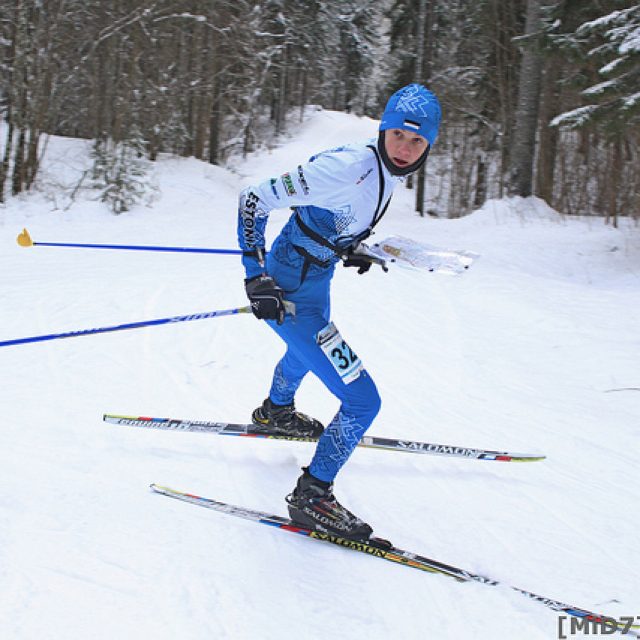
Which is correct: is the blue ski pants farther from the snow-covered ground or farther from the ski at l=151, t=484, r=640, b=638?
the snow-covered ground

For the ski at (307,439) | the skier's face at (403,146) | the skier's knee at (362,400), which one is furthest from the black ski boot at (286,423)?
the skier's face at (403,146)

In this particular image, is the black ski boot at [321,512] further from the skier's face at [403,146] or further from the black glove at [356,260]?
the skier's face at [403,146]

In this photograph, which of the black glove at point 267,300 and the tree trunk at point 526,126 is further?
the tree trunk at point 526,126

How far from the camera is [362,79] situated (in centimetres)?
4512

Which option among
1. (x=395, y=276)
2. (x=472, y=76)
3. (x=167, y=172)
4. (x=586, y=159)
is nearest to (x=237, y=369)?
(x=395, y=276)

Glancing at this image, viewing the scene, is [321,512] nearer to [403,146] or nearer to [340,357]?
[340,357]

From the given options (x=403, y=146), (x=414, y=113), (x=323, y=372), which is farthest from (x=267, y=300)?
(x=414, y=113)

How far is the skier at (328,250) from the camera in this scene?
9.69 feet

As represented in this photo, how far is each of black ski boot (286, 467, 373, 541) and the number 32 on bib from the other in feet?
1.79

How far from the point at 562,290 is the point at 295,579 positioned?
6.30 metres

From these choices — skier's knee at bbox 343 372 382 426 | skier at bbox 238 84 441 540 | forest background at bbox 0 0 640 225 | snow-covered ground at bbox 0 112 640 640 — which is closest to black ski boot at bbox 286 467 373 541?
skier at bbox 238 84 441 540

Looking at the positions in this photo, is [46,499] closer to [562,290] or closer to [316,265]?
[316,265]

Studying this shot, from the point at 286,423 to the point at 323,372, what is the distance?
1.00 metres

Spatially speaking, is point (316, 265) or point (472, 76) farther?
point (472, 76)
